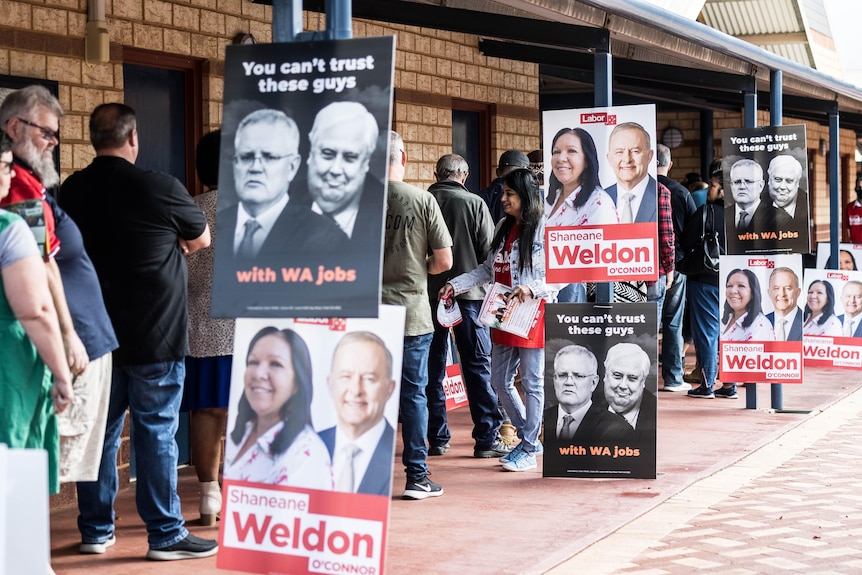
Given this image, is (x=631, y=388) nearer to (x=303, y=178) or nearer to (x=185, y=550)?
(x=185, y=550)

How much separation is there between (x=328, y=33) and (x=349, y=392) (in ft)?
3.88

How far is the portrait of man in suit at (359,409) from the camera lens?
4133mm

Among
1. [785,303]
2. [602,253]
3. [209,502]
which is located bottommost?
[209,502]

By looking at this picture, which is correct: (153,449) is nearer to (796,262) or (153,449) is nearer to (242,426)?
(242,426)

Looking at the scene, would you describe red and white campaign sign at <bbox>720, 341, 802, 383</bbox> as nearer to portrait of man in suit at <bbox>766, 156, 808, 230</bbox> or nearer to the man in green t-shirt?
portrait of man in suit at <bbox>766, 156, 808, 230</bbox>

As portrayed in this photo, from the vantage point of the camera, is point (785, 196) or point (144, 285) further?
point (785, 196)

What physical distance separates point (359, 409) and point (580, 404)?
3074 mm

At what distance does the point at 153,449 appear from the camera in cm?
527

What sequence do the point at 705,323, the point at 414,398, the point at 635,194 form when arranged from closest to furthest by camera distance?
1. the point at 414,398
2. the point at 635,194
3. the point at 705,323

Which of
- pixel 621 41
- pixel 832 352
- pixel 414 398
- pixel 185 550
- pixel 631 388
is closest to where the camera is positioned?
pixel 185 550

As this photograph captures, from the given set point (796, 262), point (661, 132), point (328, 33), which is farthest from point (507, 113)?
point (661, 132)

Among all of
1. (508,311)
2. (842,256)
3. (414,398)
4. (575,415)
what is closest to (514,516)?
(414,398)

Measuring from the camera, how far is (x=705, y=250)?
1044cm

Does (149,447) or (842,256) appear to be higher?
(842,256)
